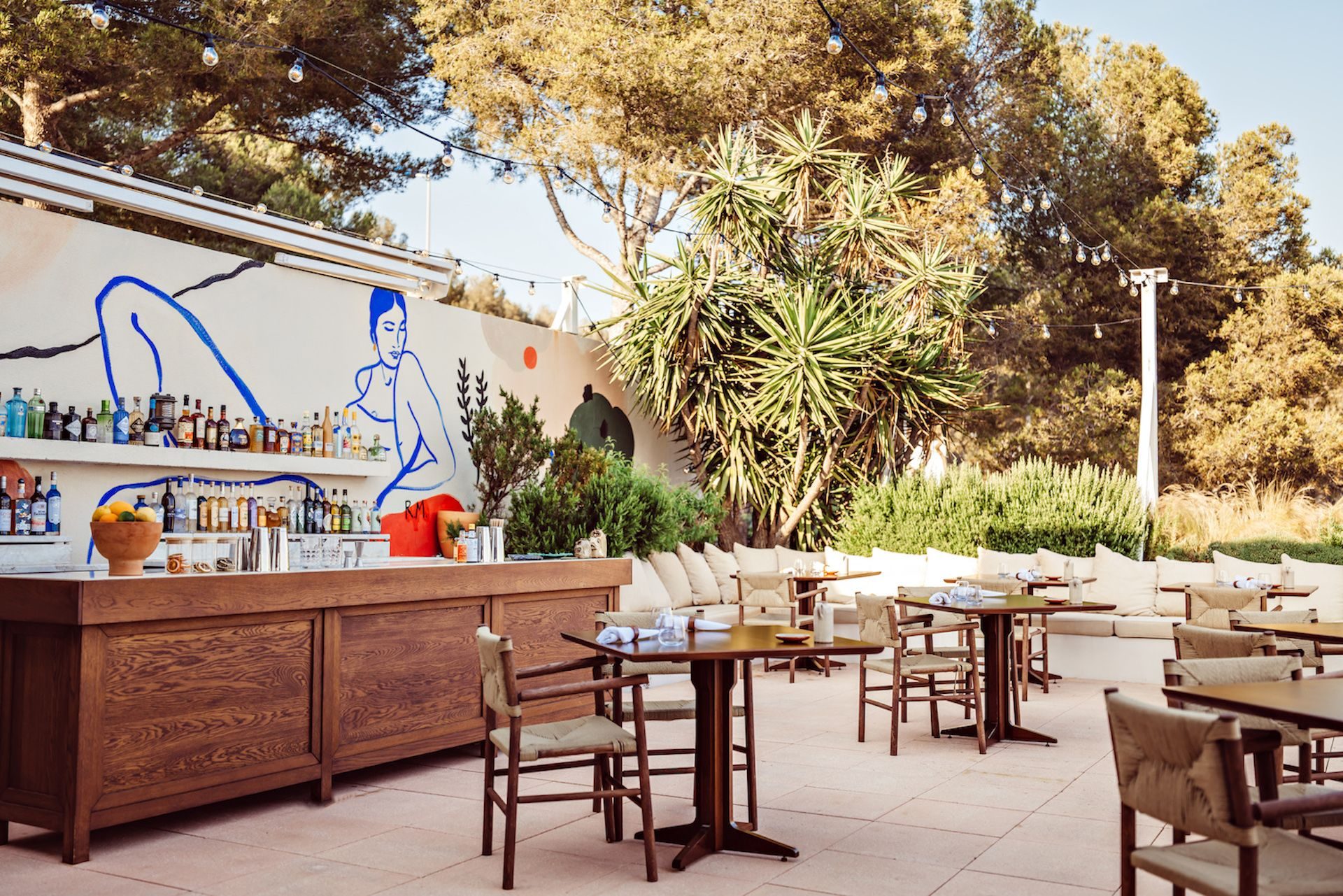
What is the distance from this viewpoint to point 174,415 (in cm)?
659

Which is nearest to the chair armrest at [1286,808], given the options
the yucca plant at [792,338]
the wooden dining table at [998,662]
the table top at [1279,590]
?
the wooden dining table at [998,662]

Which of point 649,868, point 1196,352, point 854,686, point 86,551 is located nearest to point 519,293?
point 1196,352

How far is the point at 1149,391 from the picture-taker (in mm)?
15453

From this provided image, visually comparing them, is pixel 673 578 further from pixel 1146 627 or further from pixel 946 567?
pixel 1146 627

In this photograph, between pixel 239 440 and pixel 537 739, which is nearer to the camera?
pixel 537 739

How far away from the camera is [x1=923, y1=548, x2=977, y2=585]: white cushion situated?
10.0 m

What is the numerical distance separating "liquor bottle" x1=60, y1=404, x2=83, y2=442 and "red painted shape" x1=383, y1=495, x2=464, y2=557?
2509 millimetres

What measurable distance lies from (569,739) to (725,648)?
0.64 meters

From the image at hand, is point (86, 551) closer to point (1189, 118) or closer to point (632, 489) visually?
point (632, 489)

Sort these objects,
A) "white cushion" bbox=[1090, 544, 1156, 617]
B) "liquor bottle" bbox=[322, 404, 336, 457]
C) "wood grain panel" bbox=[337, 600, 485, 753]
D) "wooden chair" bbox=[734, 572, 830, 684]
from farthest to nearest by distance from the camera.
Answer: "white cushion" bbox=[1090, 544, 1156, 617] → "wooden chair" bbox=[734, 572, 830, 684] → "liquor bottle" bbox=[322, 404, 336, 457] → "wood grain panel" bbox=[337, 600, 485, 753]

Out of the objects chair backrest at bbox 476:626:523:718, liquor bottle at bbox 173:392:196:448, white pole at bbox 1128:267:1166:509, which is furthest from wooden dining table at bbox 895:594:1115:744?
white pole at bbox 1128:267:1166:509

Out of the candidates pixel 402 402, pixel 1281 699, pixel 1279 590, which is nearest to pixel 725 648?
pixel 1281 699

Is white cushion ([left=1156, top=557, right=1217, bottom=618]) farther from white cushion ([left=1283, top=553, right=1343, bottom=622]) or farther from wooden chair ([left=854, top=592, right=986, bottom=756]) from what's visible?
wooden chair ([left=854, top=592, right=986, bottom=756])

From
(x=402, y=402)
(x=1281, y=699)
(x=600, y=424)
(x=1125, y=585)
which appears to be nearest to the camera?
(x=1281, y=699)
